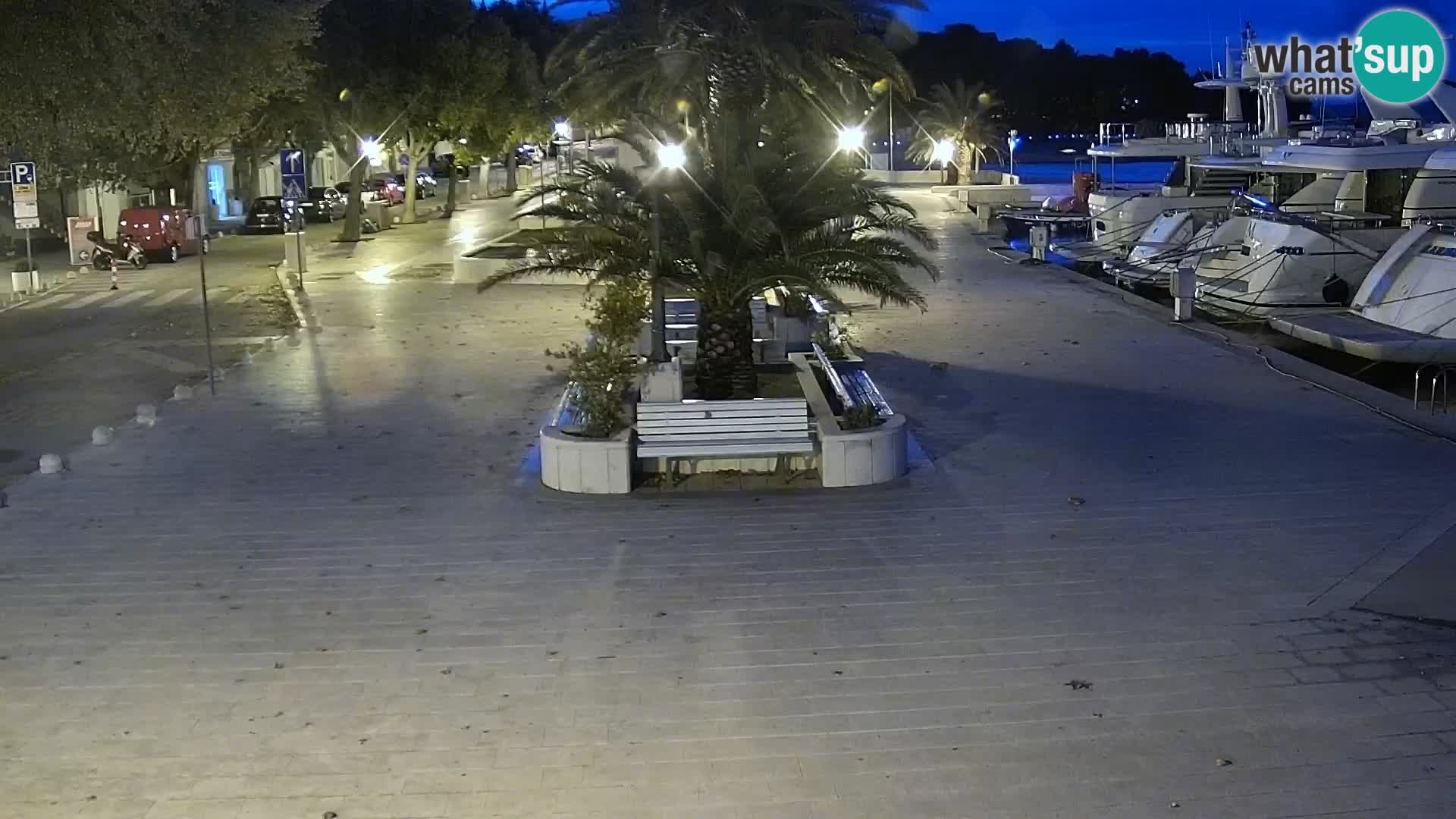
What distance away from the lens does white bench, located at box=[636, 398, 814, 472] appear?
35.9 ft

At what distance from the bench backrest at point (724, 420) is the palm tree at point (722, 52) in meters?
12.0

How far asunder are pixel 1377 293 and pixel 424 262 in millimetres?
19697

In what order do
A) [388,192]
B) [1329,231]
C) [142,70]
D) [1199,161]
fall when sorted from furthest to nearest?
1. [388,192]
2. [1199,161]
3. [1329,231]
4. [142,70]

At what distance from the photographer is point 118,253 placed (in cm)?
3259

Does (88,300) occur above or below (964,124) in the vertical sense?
below

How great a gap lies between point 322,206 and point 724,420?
39.6 meters

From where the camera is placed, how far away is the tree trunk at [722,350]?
1248cm

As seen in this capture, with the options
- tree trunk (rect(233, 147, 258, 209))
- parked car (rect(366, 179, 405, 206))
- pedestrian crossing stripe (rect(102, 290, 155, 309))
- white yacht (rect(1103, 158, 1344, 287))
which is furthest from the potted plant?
parked car (rect(366, 179, 405, 206))

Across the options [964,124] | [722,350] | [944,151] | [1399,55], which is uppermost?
[964,124]

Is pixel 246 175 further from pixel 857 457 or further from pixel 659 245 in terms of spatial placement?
pixel 857 457

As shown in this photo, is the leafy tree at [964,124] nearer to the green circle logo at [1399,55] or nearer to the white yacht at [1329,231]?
the green circle logo at [1399,55]

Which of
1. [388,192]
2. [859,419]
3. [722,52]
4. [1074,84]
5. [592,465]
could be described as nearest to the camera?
[592,465]

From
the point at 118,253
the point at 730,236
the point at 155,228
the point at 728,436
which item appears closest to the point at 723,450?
the point at 728,436

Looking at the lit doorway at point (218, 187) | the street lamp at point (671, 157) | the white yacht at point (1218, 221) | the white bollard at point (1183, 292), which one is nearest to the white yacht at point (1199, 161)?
the white yacht at point (1218, 221)
